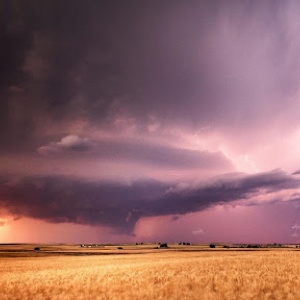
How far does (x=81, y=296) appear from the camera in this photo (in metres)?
21.0

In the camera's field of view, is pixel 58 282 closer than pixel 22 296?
No

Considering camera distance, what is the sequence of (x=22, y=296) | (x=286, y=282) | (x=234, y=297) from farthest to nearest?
1. (x=286, y=282)
2. (x=22, y=296)
3. (x=234, y=297)

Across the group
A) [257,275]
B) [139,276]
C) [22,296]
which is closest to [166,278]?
[139,276]

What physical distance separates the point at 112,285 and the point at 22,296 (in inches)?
215

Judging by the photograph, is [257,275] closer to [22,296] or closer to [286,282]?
[286,282]

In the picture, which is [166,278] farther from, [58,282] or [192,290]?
[58,282]

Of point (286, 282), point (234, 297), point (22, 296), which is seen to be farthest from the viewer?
point (286, 282)

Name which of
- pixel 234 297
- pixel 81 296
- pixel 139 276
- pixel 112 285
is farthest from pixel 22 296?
pixel 234 297

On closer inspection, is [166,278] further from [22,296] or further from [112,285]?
[22,296]

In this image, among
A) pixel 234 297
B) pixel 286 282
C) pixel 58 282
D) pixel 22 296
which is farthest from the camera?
pixel 58 282

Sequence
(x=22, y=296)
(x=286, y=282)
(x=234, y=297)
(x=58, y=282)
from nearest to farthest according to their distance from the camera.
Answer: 1. (x=234, y=297)
2. (x=22, y=296)
3. (x=286, y=282)
4. (x=58, y=282)

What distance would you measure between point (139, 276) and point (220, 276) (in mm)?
5867

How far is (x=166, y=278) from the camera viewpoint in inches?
1020

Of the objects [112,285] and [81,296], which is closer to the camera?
[81,296]
